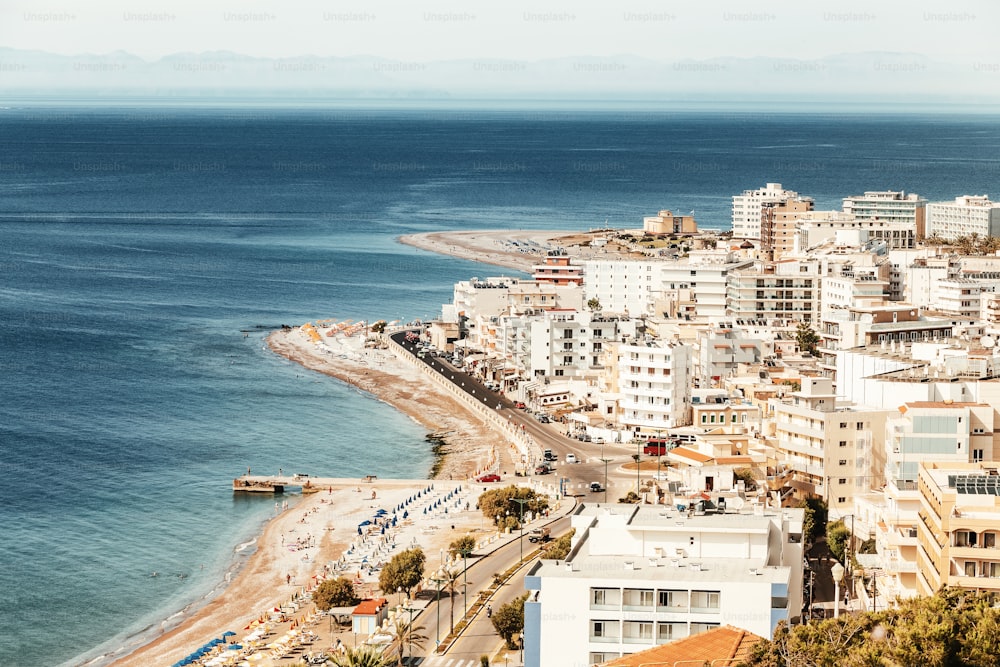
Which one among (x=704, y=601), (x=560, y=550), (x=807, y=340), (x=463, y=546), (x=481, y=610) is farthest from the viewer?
(x=807, y=340)

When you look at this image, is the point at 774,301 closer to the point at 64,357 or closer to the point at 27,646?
the point at 64,357

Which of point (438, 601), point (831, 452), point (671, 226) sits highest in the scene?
point (671, 226)

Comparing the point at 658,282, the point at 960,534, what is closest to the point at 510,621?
the point at 960,534

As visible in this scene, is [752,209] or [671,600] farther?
[752,209]

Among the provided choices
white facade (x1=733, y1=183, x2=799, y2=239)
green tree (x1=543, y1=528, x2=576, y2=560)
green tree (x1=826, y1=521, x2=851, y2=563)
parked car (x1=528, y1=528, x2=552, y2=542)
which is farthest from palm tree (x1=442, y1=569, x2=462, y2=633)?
white facade (x1=733, y1=183, x2=799, y2=239)

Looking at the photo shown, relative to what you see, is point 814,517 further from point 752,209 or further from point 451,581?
point 752,209

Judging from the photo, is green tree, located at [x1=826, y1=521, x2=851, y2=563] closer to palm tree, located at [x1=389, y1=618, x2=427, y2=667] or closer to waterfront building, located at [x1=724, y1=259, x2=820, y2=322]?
palm tree, located at [x1=389, y1=618, x2=427, y2=667]
